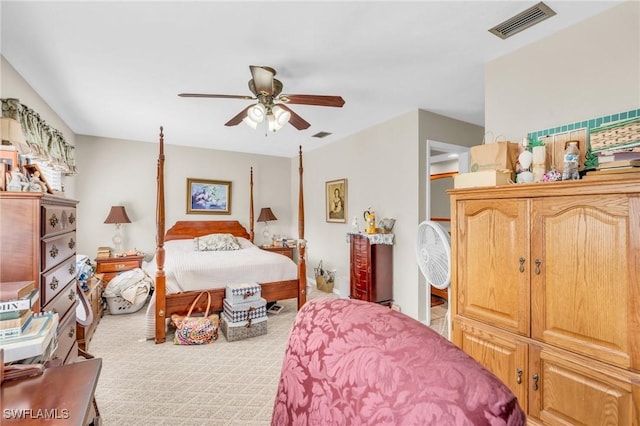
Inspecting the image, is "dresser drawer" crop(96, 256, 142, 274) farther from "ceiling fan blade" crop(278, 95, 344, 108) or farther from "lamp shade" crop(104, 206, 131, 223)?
"ceiling fan blade" crop(278, 95, 344, 108)

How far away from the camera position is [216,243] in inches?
183

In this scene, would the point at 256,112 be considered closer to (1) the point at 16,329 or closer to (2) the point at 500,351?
(1) the point at 16,329

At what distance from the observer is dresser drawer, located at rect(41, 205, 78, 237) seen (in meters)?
1.44

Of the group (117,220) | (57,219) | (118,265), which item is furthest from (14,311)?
(117,220)

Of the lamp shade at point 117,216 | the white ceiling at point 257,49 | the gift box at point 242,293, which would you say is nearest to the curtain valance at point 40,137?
the white ceiling at point 257,49

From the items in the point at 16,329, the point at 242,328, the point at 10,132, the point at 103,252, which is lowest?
the point at 242,328

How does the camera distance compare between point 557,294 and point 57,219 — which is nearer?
point 557,294

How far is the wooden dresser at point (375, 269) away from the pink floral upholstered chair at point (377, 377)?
276 cm

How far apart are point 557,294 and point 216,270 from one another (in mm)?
3040

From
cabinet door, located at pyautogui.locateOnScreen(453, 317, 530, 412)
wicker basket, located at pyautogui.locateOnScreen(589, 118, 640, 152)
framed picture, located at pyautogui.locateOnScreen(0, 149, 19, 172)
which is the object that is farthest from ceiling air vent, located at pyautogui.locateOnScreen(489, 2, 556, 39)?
framed picture, located at pyautogui.locateOnScreen(0, 149, 19, 172)

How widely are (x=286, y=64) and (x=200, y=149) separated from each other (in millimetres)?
3480

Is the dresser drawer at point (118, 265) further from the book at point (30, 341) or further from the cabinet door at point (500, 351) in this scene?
the cabinet door at point (500, 351)

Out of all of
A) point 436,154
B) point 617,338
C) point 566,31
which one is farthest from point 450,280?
point 436,154

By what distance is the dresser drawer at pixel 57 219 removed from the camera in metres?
1.44
